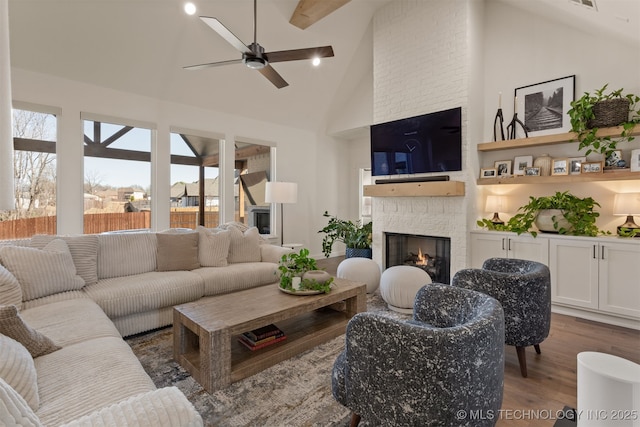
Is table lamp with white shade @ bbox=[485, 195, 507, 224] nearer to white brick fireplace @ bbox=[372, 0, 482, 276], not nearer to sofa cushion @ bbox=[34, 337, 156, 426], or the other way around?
white brick fireplace @ bbox=[372, 0, 482, 276]

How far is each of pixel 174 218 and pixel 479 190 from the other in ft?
14.3

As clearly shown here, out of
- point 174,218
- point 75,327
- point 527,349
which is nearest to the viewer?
point 75,327

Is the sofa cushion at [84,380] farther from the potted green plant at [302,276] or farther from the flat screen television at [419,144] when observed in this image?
the flat screen television at [419,144]

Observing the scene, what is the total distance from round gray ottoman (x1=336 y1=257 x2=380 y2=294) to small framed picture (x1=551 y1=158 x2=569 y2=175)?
2317 millimetres

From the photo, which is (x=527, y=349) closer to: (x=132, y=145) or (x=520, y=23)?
(x=520, y=23)

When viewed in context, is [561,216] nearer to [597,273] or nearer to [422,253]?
[597,273]

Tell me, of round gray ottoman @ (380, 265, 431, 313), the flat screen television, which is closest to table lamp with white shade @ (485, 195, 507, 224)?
the flat screen television

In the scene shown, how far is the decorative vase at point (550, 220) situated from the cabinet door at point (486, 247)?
0.38m

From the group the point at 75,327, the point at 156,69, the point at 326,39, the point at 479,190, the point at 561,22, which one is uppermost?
the point at 326,39

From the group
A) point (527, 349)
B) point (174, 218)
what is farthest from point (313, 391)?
point (174, 218)

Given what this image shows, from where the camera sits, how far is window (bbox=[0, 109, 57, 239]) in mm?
3441

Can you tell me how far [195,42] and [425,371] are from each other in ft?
14.8

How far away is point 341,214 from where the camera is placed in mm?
6871

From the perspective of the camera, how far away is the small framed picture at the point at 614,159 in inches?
123
